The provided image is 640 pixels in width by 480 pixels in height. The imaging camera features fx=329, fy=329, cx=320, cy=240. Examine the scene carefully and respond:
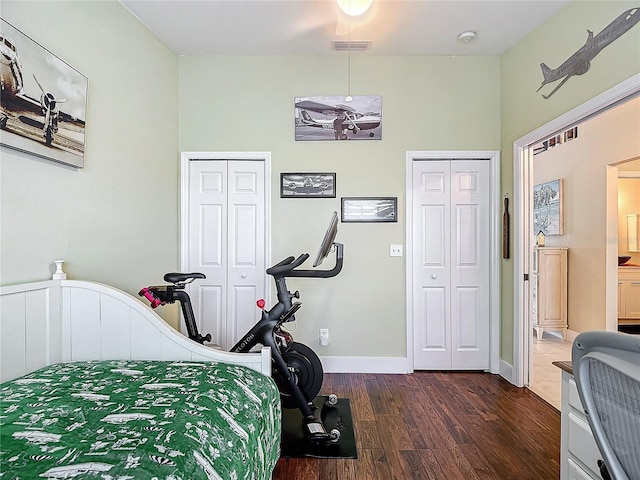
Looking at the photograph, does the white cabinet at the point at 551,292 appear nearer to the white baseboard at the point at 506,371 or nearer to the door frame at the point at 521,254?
the white baseboard at the point at 506,371

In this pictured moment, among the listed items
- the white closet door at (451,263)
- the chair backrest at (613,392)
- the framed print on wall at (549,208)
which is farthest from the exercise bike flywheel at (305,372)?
the framed print on wall at (549,208)

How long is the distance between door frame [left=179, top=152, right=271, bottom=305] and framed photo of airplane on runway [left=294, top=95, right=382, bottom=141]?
0.53 meters

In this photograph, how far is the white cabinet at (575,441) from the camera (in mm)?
1263

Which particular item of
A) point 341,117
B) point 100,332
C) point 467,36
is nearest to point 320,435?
point 100,332

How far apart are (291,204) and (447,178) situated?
156 centimetres

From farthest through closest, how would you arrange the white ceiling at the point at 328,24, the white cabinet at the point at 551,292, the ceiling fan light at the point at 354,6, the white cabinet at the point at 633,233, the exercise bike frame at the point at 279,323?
the white cabinet at the point at 633,233, the white cabinet at the point at 551,292, the white ceiling at the point at 328,24, the ceiling fan light at the point at 354,6, the exercise bike frame at the point at 279,323

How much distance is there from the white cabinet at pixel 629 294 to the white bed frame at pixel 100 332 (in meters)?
5.48

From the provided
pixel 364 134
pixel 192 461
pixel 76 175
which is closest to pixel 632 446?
pixel 192 461

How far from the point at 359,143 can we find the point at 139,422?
2.81 m

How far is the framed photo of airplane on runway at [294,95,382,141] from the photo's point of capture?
3197 mm

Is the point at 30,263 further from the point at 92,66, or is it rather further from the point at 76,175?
the point at 92,66

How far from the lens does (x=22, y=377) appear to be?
1.49m

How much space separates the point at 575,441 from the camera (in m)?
1.35

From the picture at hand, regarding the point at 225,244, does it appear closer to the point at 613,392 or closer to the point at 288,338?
the point at 288,338
